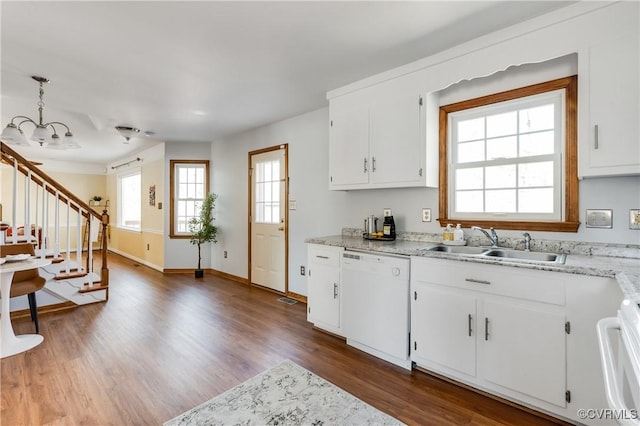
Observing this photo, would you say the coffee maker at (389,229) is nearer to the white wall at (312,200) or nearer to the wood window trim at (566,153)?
the white wall at (312,200)

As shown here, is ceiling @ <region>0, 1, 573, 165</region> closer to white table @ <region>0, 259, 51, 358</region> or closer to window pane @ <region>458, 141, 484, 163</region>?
window pane @ <region>458, 141, 484, 163</region>

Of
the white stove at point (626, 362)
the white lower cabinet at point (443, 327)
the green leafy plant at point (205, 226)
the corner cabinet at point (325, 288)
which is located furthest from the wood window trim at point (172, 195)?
the white stove at point (626, 362)

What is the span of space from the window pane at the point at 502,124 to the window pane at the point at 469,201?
1.62 feet

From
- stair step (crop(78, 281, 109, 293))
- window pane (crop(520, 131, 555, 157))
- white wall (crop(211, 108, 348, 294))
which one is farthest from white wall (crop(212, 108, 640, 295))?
stair step (crop(78, 281, 109, 293))

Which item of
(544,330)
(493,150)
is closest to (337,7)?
(493,150)

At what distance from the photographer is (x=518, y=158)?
2.39 meters

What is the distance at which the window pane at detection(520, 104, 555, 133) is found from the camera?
2.24 metres

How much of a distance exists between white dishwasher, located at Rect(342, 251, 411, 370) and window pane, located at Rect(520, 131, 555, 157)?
1.24m

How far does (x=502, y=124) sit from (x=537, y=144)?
0.31m

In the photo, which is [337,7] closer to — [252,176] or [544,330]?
[544,330]

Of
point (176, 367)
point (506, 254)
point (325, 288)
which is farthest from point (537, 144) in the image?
point (176, 367)

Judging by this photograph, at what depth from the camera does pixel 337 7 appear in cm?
188

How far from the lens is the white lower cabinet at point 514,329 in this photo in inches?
64.7

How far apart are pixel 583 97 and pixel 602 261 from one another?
99 centimetres
